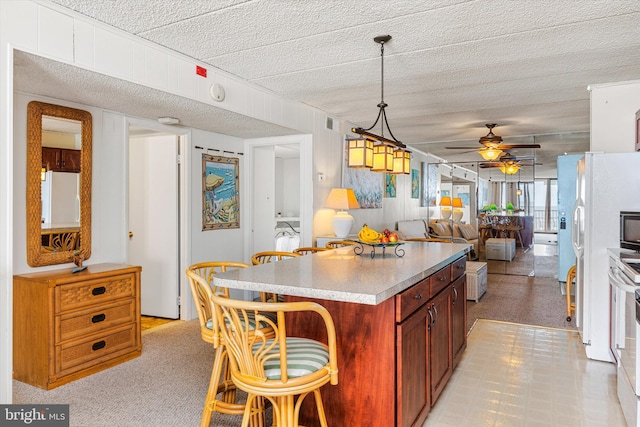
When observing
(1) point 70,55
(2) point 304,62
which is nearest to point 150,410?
(1) point 70,55

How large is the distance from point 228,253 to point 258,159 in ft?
4.29

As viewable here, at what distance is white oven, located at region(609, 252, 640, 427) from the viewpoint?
225cm

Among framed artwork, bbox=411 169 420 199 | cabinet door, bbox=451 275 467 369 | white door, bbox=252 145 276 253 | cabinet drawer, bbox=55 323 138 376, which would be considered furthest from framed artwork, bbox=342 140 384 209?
cabinet drawer, bbox=55 323 138 376

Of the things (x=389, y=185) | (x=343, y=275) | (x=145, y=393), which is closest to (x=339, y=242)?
(x=343, y=275)

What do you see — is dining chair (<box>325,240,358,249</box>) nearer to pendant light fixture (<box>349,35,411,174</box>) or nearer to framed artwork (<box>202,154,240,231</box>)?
pendant light fixture (<box>349,35,411,174</box>)

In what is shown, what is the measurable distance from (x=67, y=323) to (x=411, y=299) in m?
2.43

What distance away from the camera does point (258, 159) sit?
5711mm

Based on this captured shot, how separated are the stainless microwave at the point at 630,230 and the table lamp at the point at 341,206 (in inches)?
114

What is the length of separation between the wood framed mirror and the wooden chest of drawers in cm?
21

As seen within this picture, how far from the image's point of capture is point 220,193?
5109 mm

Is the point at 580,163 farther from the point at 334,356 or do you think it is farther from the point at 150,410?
the point at 150,410

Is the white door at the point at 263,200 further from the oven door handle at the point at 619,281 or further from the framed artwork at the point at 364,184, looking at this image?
the oven door handle at the point at 619,281

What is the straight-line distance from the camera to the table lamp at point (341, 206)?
5473mm

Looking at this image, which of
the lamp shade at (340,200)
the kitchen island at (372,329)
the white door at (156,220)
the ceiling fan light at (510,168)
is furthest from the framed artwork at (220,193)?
the ceiling fan light at (510,168)
